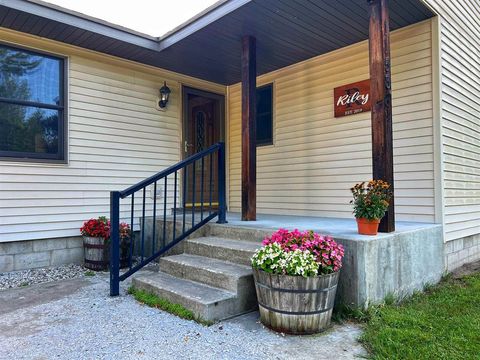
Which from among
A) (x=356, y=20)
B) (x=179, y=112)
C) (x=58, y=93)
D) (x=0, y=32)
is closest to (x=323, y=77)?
(x=356, y=20)

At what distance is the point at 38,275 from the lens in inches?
160

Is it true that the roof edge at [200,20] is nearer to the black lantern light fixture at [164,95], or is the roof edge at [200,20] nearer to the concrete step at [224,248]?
the black lantern light fixture at [164,95]

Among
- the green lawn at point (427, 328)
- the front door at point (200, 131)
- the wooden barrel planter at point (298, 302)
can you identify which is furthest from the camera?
the front door at point (200, 131)

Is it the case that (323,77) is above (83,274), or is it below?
above

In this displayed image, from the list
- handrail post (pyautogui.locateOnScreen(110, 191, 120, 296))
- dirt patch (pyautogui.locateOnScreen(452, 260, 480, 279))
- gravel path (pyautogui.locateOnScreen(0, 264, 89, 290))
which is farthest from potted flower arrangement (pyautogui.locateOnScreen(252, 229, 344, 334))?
gravel path (pyautogui.locateOnScreen(0, 264, 89, 290))

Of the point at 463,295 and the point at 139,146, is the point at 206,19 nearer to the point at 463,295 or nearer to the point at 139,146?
the point at 139,146

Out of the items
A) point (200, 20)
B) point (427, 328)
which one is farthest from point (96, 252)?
point (427, 328)

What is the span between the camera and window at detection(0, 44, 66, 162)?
412 centimetres

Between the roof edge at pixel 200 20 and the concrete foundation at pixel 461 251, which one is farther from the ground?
the roof edge at pixel 200 20

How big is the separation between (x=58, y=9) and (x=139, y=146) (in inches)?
80.0

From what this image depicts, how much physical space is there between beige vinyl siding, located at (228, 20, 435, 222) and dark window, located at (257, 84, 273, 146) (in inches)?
4.8

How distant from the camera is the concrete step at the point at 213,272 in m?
2.89

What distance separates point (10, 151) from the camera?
13.5 ft

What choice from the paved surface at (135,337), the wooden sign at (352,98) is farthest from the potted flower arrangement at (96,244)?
the wooden sign at (352,98)
